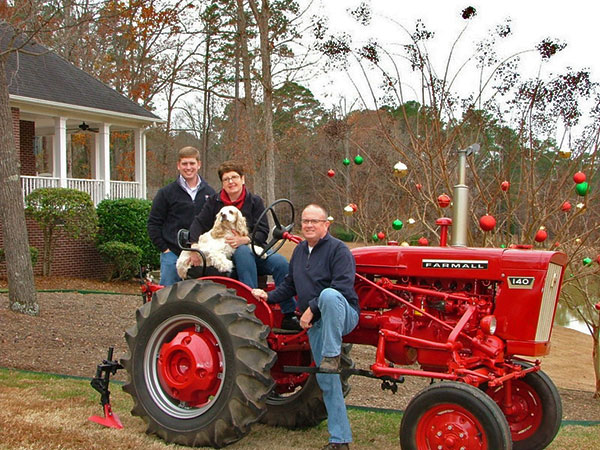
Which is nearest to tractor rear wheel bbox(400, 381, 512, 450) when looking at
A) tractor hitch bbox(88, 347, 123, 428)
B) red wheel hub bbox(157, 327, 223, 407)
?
red wheel hub bbox(157, 327, 223, 407)

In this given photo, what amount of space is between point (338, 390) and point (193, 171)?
90.3 inches

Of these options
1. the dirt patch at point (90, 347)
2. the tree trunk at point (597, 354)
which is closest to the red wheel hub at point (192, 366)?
the dirt patch at point (90, 347)

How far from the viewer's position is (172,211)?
5.69 metres

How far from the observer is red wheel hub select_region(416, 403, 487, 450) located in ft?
12.4

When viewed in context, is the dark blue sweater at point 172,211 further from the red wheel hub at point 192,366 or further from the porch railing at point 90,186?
the porch railing at point 90,186

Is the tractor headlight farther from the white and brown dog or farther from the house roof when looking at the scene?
the house roof

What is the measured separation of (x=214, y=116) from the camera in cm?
3962

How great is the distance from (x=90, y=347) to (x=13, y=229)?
2.17 metres

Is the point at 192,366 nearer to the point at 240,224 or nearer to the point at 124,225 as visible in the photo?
the point at 240,224

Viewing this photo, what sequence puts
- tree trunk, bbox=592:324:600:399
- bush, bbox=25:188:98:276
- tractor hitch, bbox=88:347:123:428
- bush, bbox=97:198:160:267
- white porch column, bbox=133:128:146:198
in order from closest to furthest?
1. tractor hitch, bbox=88:347:123:428
2. tree trunk, bbox=592:324:600:399
3. bush, bbox=25:188:98:276
4. bush, bbox=97:198:160:267
5. white porch column, bbox=133:128:146:198

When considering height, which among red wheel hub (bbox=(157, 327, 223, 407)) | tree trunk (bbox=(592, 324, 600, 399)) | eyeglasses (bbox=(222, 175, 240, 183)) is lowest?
tree trunk (bbox=(592, 324, 600, 399))

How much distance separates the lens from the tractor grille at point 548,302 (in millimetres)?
4289

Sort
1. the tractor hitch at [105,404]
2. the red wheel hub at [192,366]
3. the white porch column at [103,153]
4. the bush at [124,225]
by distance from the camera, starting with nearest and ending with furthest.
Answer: the red wheel hub at [192,366]
the tractor hitch at [105,404]
the bush at [124,225]
the white porch column at [103,153]

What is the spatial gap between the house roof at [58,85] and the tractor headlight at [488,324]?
1379 cm
